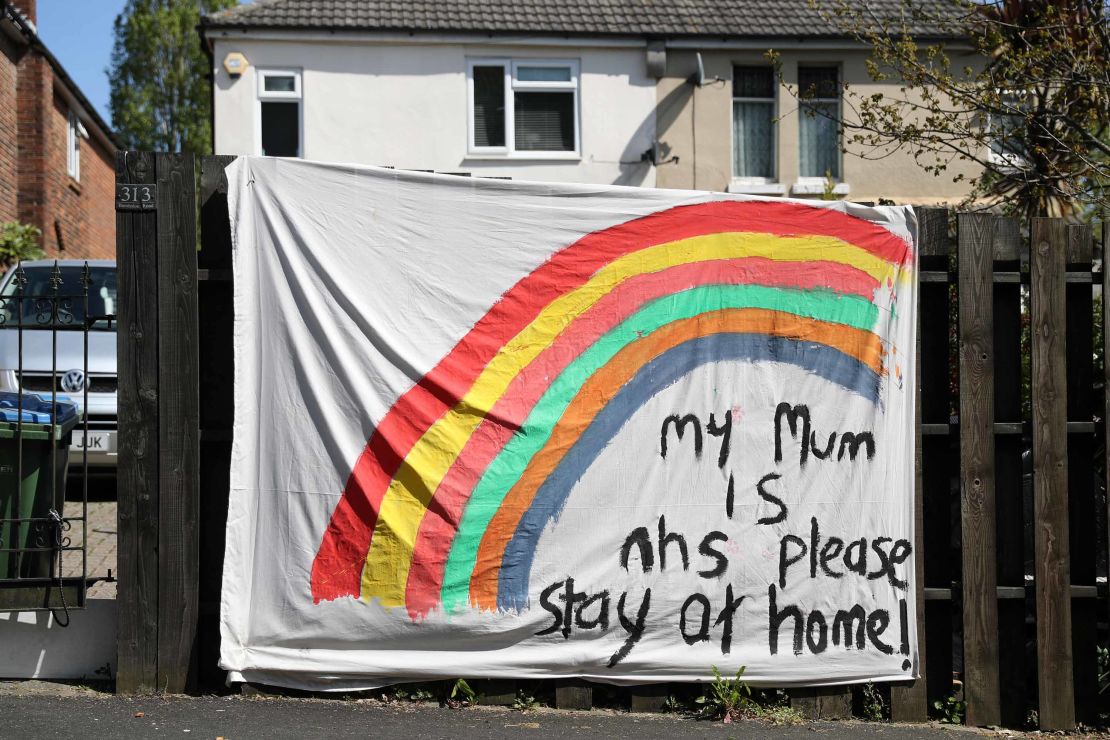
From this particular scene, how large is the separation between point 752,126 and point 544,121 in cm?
325

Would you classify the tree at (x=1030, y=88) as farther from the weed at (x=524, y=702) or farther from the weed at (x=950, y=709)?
the weed at (x=524, y=702)

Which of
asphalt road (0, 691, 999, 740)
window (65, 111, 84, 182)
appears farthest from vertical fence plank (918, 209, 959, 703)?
window (65, 111, 84, 182)

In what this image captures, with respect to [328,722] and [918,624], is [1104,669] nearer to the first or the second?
[918,624]

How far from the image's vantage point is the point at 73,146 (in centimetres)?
2059

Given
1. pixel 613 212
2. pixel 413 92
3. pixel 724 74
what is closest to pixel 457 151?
pixel 413 92

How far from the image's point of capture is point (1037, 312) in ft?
16.9

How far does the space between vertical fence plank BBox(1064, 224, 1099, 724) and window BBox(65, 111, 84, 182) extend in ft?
60.3

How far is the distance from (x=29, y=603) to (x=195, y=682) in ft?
2.60

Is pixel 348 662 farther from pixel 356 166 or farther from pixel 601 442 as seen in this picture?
pixel 356 166

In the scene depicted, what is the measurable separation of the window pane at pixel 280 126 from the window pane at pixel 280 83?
0.19 metres

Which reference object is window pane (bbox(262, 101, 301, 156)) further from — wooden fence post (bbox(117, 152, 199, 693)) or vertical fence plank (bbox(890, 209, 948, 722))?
vertical fence plank (bbox(890, 209, 948, 722))

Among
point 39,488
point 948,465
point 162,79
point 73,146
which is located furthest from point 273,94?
point 162,79

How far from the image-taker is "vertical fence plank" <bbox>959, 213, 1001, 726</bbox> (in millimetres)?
5102

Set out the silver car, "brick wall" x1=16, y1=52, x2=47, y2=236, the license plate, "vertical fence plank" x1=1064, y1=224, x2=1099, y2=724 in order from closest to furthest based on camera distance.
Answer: "vertical fence plank" x1=1064, y1=224, x2=1099, y2=724, the license plate, the silver car, "brick wall" x1=16, y1=52, x2=47, y2=236
